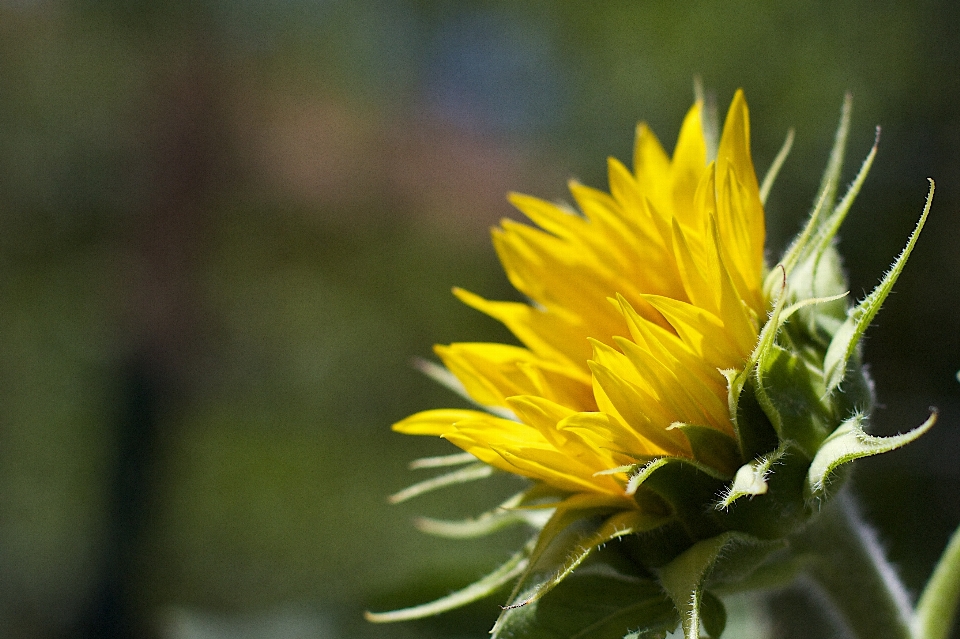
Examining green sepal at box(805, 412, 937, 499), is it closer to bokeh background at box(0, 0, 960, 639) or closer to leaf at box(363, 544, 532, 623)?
leaf at box(363, 544, 532, 623)

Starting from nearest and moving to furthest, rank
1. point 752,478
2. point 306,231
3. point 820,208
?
point 752,478 → point 820,208 → point 306,231

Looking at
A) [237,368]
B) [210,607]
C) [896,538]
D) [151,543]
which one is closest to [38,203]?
[237,368]

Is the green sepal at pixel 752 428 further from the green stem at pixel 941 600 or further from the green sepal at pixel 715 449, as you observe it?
the green stem at pixel 941 600

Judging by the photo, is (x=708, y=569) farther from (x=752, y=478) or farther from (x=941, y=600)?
(x=941, y=600)

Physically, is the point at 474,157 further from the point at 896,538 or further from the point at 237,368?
the point at 896,538

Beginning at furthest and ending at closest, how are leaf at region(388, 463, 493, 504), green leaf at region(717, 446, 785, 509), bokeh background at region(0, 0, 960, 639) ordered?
1. bokeh background at region(0, 0, 960, 639)
2. leaf at region(388, 463, 493, 504)
3. green leaf at region(717, 446, 785, 509)

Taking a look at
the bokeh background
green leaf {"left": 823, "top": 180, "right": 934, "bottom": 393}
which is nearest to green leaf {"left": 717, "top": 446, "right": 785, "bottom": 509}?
green leaf {"left": 823, "top": 180, "right": 934, "bottom": 393}

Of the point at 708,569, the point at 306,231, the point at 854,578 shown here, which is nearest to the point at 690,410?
the point at 708,569
